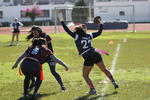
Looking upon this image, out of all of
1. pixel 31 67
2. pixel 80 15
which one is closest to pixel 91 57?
pixel 31 67

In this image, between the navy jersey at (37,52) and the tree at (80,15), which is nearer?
the navy jersey at (37,52)

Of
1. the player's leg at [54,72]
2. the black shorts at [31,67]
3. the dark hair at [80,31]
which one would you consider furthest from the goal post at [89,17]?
the black shorts at [31,67]

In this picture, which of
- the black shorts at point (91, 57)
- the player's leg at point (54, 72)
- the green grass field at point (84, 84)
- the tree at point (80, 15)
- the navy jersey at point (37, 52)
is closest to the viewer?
the navy jersey at point (37, 52)

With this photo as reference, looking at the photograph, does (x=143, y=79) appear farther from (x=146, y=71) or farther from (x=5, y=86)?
(x=5, y=86)

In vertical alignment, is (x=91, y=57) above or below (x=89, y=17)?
below

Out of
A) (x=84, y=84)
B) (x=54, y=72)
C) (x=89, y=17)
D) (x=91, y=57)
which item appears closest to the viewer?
(x=91, y=57)

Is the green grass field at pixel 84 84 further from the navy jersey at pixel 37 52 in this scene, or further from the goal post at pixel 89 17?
the goal post at pixel 89 17

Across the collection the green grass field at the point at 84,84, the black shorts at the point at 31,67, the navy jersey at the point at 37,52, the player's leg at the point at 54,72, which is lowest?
the green grass field at the point at 84,84

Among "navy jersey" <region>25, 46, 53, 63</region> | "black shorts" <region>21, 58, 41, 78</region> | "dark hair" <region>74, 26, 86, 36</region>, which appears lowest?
"black shorts" <region>21, 58, 41, 78</region>

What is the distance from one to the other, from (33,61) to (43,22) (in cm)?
5011

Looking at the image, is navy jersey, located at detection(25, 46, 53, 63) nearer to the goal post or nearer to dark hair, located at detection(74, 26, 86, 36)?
dark hair, located at detection(74, 26, 86, 36)

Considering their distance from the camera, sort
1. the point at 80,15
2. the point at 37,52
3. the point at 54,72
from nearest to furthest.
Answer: the point at 37,52 → the point at 54,72 → the point at 80,15

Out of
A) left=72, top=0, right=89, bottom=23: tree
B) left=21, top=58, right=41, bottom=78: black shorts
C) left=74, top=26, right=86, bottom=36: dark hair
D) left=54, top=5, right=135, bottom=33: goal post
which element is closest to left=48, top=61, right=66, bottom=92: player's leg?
left=74, top=26, right=86, bottom=36: dark hair

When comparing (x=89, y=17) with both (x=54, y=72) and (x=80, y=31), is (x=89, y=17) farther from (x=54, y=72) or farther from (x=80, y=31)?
(x=80, y=31)
